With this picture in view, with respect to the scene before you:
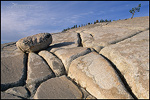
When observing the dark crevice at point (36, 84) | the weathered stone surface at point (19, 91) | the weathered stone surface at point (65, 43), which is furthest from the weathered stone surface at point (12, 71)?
the weathered stone surface at point (65, 43)

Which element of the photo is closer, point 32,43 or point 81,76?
point 81,76

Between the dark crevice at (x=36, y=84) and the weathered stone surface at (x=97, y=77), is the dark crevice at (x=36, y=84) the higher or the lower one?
the lower one

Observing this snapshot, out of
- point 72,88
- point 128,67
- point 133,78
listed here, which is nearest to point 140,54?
point 128,67

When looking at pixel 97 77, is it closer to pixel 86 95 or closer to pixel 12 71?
pixel 86 95

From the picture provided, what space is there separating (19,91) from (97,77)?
192 cm

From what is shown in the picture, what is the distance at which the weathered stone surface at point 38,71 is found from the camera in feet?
9.33

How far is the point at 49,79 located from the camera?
2.84 metres

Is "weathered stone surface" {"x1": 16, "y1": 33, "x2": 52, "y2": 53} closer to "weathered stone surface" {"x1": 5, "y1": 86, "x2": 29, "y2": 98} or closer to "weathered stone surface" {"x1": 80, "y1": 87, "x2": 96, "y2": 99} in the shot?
"weathered stone surface" {"x1": 5, "y1": 86, "x2": 29, "y2": 98}

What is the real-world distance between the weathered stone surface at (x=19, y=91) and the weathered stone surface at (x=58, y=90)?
0.31 meters

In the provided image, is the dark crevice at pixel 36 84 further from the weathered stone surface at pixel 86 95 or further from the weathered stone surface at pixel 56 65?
the weathered stone surface at pixel 86 95

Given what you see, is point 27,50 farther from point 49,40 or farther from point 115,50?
point 115,50

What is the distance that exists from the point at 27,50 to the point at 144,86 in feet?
13.6

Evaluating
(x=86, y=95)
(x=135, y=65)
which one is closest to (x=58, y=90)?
(x=86, y=95)

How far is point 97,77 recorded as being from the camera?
2457mm
